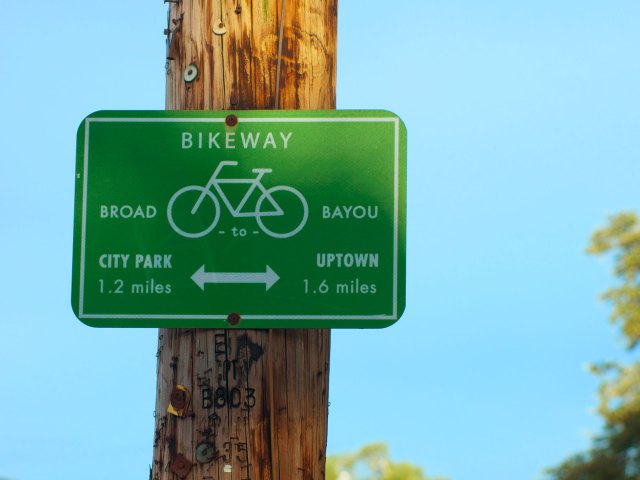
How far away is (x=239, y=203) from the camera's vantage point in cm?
369

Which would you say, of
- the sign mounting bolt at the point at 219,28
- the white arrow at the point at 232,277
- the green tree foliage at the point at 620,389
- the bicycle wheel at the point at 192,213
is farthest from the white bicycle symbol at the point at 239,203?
the green tree foliage at the point at 620,389

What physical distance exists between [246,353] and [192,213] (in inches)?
22.3

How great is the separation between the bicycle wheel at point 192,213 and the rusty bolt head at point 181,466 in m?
0.82

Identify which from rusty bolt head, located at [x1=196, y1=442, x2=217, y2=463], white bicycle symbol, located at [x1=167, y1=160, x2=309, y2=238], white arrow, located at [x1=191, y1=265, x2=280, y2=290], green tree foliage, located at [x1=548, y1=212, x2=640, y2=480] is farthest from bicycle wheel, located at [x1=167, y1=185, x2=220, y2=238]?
green tree foliage, located at [x1=548, y1=212, x2=640, y2=480]

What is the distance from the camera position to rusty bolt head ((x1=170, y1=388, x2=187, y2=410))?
3.59 meters

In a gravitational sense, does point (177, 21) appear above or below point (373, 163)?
above

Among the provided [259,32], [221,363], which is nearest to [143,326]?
[221,363]

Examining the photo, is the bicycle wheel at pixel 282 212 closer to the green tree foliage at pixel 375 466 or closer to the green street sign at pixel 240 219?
the green street sign at pixel 240 219

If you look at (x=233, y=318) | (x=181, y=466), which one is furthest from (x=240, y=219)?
(x=181, y=466)

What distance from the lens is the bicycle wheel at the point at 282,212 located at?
366 cm

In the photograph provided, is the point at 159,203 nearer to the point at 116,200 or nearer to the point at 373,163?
the point at 116,200

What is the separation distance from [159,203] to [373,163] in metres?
0.82

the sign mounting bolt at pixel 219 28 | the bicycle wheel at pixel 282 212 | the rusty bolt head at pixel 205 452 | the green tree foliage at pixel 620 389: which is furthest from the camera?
the green tree foliage at pixel 620 389

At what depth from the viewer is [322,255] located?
362 cm
